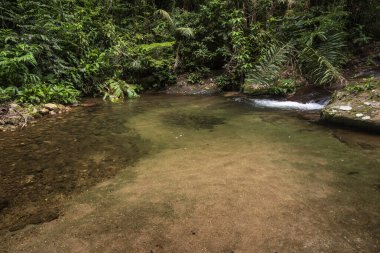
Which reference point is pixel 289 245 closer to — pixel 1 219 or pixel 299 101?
pixel 1 219

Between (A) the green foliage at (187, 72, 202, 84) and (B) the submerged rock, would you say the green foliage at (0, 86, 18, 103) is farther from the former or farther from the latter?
(B) the submerged rock

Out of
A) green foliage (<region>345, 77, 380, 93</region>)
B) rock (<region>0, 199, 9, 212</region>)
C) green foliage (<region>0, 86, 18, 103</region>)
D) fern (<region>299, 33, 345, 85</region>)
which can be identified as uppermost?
fern (<region>299, 33, 345, 85</region>)

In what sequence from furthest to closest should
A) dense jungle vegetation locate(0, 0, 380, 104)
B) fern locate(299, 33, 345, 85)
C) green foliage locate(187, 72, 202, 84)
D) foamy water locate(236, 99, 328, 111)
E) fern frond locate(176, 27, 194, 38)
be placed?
1. green foliage locate(187, 72, 202, 84)
2. fern frond locate(176, 27, 194, 38)
3. dense jungle vegetation locate(0, 0, 380, 104)
4. fern locate(299, 33, 345, 85)
5. foamy water locate(236, 99, 328, 111)

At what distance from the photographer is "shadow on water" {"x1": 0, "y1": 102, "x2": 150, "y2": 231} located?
2633 millimetres

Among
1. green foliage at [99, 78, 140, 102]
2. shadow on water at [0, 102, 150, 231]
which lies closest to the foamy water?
shadow on water at [0, 102, 150, 231]

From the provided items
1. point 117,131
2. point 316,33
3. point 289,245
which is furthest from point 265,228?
point 316,33

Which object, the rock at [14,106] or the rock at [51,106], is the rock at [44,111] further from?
the rock at [14,106]

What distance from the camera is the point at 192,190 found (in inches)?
114

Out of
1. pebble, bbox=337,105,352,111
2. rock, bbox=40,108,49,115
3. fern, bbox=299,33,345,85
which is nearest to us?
pebble, bbox=337,105,352,111

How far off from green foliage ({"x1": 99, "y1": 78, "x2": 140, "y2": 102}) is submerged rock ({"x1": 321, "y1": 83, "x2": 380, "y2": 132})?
6.62 m

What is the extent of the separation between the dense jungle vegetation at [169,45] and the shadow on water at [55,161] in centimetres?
267

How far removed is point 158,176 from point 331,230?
181 centimetres

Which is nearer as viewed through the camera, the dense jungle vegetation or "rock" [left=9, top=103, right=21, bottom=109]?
"rock" [left=9, top=103, right=21, bottom=109]

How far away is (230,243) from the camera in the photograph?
205cm
